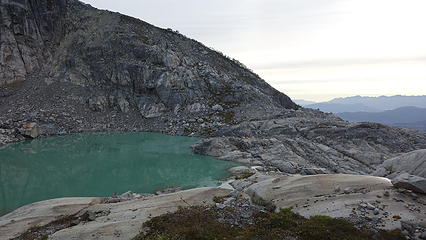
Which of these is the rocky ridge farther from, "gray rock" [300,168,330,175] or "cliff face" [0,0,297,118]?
"cliff face" [0,0,297,118]

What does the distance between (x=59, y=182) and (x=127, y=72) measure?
217ft

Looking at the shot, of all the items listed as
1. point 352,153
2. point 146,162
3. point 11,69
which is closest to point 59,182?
point 146,162

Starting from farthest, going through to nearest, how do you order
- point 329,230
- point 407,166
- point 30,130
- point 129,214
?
point 30,130
point 407,166
point 129,214
point 329,230

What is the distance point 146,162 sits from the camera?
59.9 metres

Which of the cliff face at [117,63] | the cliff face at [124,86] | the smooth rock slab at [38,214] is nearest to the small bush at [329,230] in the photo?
the smooth rock slab at [38,214]

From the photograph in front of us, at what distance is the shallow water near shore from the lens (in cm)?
4284

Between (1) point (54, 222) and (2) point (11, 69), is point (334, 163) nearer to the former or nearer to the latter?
(1) point (54, 222)

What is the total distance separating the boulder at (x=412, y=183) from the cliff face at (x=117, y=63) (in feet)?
229

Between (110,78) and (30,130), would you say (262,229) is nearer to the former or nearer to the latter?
(30,130)

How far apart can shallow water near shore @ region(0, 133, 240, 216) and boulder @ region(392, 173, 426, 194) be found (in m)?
25.4

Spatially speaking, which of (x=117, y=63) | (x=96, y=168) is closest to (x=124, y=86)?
(x=117, y=63)

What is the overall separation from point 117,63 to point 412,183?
101705 mm

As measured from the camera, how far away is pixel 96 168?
54875 millimetres

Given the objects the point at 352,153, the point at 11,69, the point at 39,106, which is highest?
the point at 11,69
